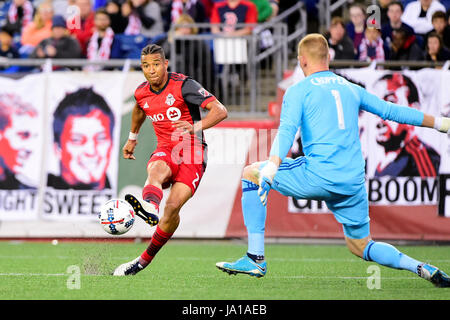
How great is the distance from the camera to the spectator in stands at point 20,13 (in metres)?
18.2

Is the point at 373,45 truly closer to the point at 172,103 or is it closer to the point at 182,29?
the point at 182,29

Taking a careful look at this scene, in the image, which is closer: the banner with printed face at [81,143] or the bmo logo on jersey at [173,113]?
the bmo logo on jersey at [173,113]

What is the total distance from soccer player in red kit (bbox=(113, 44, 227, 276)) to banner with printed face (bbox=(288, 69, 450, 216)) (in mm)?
4746

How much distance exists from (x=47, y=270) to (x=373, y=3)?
27.7 ft

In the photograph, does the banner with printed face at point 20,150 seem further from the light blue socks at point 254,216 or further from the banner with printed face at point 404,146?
the light blue socks at point 254,216

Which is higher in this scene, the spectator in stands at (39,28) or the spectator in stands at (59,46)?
the spectator in stands at (39,28)

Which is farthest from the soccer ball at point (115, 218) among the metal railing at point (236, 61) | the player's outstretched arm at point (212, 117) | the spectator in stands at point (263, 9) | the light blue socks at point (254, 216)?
the spectator in stands at point (263, 9)

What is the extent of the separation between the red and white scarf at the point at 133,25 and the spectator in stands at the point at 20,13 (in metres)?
3.01

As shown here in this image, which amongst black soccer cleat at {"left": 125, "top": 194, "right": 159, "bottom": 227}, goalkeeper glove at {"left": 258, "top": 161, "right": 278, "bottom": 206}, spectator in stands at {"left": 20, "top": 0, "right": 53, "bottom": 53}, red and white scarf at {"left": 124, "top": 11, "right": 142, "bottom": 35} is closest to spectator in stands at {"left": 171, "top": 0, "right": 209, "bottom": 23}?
red and white scarf at {"left": 124, "top": 11, "right": 142, "bottom": 35}

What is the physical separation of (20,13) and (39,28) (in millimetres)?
1633

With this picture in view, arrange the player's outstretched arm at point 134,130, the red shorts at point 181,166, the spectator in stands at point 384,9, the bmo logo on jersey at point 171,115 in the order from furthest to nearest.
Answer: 1. the spectator in stands at point 384,9
2. the player's outstretched arm at point 134,130
3. the bmo logo on jersey at point 171,115
4. the red shorts at point 181,166

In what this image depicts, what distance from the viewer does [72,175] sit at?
13664 mm

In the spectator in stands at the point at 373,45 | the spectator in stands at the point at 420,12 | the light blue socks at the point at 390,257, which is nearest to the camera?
the light blue socks at the point at 390,257

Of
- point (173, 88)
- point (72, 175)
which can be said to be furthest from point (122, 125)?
point (173, 88)
